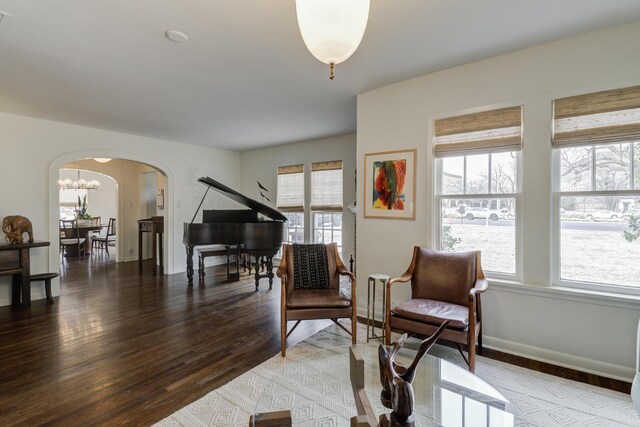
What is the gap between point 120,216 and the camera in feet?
23.9

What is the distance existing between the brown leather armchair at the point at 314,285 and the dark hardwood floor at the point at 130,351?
478mm

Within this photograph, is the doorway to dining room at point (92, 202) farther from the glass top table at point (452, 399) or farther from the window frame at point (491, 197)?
the glass top table at point (452, 399)

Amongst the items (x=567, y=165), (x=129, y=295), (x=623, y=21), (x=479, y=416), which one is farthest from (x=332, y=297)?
(x=129, y=295)

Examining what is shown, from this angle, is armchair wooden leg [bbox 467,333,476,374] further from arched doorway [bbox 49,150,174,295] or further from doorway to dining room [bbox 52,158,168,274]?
doorway to dining room [bbox 52,158,168,274]

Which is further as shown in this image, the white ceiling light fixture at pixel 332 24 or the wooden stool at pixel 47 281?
the wooden stool at pixel 47 281

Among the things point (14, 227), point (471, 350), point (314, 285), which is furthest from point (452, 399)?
point (14, 227)

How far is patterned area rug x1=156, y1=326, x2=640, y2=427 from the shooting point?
1764 mm

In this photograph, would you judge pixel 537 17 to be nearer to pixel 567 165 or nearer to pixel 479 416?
pixel 567 165

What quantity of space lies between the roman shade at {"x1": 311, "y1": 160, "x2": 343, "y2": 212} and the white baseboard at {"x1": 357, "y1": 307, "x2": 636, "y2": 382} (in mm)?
3482

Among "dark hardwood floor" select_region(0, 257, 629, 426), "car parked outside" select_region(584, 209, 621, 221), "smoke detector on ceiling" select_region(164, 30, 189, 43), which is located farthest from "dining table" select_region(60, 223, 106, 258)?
"car parked outside" select_region(584, 209, 621, 221)

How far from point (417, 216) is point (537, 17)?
6.20ft

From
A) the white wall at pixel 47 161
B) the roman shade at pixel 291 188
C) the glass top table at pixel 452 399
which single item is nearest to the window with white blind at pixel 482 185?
the glass top table at pixel 452 399

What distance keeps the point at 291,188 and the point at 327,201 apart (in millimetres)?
1011

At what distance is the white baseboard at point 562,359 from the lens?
2.28 m
